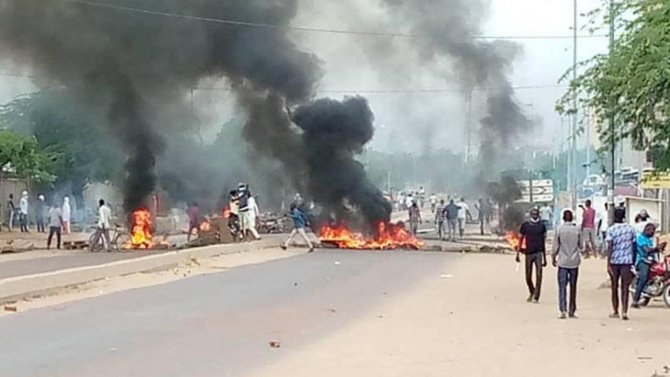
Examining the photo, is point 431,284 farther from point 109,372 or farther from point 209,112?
point 209,112

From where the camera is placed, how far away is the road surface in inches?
377

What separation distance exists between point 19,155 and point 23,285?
27.9m

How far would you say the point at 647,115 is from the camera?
55.5 feet

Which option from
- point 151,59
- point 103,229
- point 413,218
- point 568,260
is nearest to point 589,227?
point 413,218

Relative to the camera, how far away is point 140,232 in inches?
1249

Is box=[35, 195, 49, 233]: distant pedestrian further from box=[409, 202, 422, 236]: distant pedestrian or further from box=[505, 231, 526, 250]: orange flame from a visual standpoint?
box=[505, 231, 526, 250]: orange flame

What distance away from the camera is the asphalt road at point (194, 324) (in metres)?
9.55

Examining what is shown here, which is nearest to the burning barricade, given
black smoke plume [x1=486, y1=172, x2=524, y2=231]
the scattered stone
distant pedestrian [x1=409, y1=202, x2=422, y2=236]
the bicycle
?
the bicycle

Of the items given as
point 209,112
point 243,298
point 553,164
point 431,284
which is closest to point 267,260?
point 431,284

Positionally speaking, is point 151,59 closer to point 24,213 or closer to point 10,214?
point 24,213

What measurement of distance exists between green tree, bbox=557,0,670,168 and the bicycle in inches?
557

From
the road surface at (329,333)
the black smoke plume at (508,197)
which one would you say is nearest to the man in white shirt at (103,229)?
the road surface at (329,333)

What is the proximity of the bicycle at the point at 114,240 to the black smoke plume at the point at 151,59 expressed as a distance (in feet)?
9.94

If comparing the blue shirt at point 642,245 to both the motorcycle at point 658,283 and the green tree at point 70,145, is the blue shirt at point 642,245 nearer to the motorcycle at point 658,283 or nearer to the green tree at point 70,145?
the motorcycle at point 658,283
